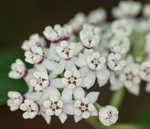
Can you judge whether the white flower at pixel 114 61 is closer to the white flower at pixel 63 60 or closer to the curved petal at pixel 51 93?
the white flower at pixel 63 60

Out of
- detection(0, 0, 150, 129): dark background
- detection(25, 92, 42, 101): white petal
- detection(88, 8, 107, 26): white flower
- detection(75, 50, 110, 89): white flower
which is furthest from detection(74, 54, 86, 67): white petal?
detection(0, 0, 150, 129): dark background

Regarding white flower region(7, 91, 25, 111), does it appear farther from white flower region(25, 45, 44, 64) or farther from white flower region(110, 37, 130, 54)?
white flower region(110, 37, 130, 54)

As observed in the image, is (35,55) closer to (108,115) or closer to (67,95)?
(67,95)

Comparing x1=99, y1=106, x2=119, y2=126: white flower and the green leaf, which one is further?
the green leaf

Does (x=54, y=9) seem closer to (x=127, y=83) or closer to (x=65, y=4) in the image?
(x=65, y=4)

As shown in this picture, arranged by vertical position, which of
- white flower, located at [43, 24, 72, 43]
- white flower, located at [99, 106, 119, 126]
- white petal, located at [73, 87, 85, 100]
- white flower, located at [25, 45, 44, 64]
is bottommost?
white flower, located at [99, 106, 119, 126]

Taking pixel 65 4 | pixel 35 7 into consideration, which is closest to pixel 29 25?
pixel 35 7
